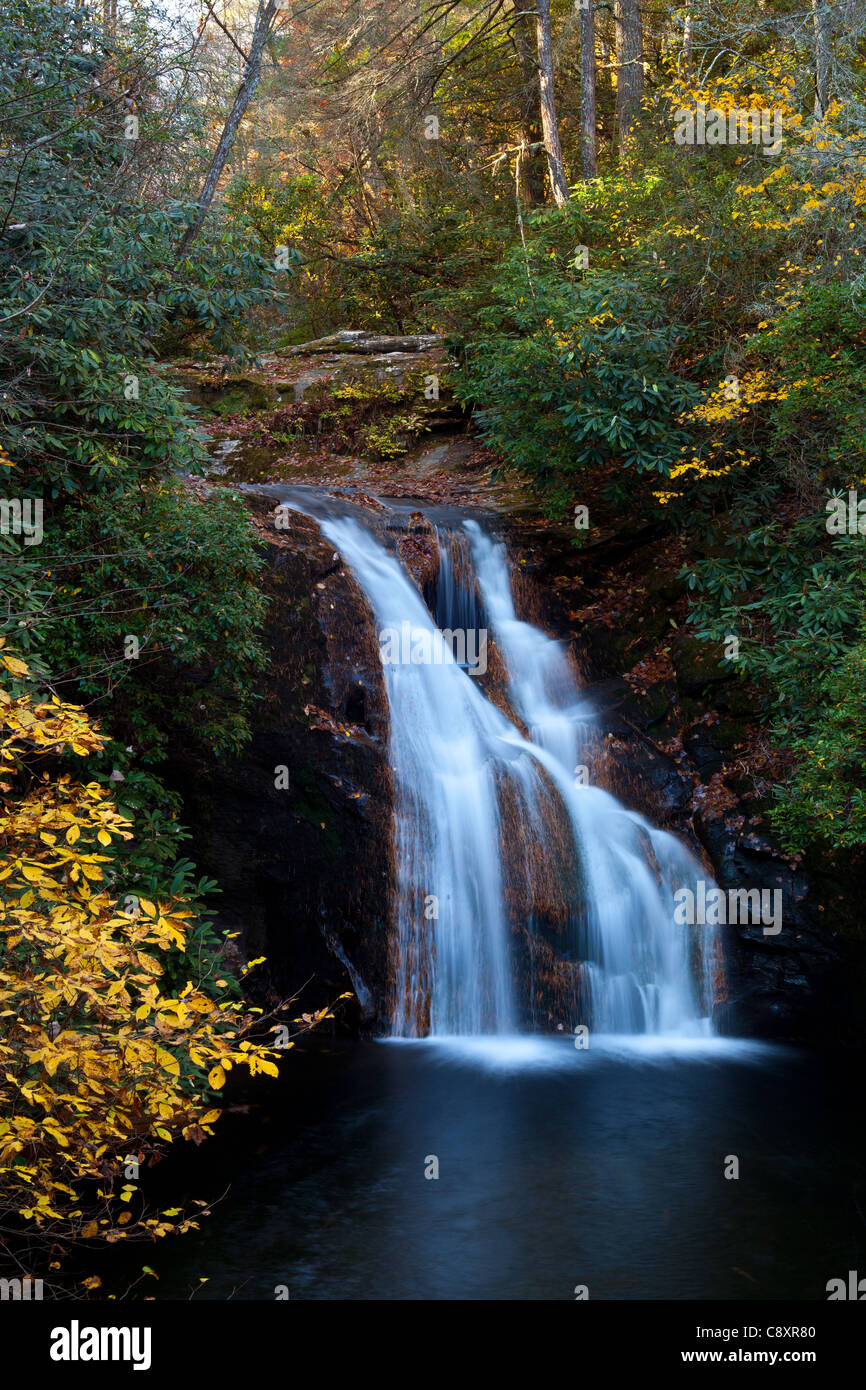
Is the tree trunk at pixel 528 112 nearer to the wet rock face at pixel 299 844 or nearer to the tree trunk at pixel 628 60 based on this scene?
the tree trunk at pixel 628 60

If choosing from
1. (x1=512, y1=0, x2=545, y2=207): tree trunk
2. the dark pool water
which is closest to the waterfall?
the dark pool water

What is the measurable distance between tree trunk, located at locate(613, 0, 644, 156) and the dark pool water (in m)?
17.3

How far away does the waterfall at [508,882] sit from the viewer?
10.5 m

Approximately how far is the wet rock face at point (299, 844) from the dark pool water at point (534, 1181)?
0.96 meters

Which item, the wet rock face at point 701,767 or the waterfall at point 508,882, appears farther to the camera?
the wet rock face at point 701,767

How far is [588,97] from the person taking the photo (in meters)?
20.1

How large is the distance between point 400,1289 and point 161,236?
8.71 meters

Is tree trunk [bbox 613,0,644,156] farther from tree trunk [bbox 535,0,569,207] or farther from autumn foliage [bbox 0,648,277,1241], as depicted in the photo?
autumn foliage [bbox 0,648,277,1241]

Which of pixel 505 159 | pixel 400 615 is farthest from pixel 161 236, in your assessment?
pixel 505 159

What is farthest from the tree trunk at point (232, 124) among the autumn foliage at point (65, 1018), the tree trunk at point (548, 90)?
the tree trunk at point (548, 90)

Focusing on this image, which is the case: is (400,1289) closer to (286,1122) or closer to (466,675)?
(286,1122)

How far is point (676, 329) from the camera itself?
43.1 ft

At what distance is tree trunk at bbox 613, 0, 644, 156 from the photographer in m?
19.6

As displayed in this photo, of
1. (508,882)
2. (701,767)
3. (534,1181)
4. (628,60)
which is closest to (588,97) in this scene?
(628,60)
